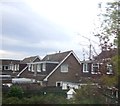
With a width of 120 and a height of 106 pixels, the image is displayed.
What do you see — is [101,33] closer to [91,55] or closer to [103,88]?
[91,55]

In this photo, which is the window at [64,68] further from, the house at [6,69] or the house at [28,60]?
the house at [6,69]

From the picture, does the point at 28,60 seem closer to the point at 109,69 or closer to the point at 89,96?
the point at 89,96

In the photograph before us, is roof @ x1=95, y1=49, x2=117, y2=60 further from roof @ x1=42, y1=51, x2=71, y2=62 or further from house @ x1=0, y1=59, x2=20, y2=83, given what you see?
roof @ x1=42, y1=51, x2=71, y2=62

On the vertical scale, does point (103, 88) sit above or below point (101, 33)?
below

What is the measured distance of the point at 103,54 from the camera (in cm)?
372

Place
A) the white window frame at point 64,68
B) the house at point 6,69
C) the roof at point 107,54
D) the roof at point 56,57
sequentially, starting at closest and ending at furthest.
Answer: the roof at point 107,54 → the house at point 6,69 → the roof at point 56,57 → the white window frame at point 64,68

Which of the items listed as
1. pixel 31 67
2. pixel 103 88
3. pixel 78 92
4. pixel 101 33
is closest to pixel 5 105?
pixel 78 92

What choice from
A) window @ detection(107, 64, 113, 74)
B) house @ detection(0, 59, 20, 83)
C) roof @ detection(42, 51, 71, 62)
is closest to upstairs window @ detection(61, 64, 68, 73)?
roof @ detection(42, 51, 71, 62)

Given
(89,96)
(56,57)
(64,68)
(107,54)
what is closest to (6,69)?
(56,57)

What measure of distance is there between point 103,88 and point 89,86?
23 cm

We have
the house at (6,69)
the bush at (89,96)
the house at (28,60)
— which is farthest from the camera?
the house at (28,60)

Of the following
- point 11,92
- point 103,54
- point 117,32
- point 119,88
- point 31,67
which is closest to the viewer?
point 117,32

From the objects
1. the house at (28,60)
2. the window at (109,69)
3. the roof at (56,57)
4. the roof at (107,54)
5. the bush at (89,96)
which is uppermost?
the roof at (56,57)

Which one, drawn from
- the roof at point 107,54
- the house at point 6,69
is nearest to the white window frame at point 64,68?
the house at point 6,69
